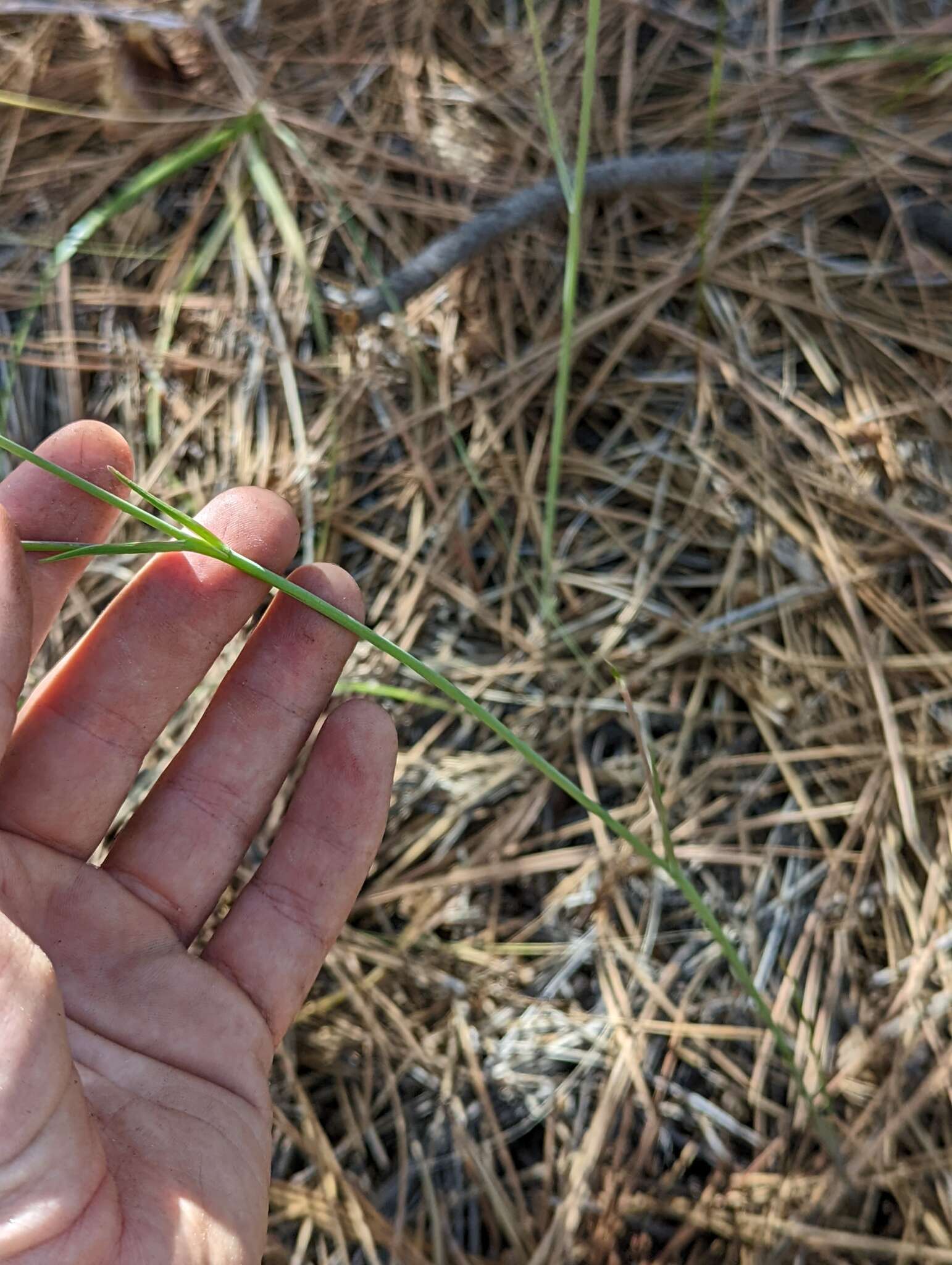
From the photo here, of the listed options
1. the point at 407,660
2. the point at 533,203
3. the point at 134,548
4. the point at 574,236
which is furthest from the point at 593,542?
the point at 134,548

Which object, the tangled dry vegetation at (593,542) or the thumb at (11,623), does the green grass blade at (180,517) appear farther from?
the tangled dry vegetation at (593,542)

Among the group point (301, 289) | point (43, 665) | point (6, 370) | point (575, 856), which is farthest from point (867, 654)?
point (6, 370)

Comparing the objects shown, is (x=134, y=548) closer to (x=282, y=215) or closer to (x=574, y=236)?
(x=574, y=236)

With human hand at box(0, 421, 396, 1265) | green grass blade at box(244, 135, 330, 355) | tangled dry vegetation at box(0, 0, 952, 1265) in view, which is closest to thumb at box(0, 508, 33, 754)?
human hand at box(0, 421, 396, 1265)

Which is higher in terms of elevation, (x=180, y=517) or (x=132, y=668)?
(x=180, y=517)

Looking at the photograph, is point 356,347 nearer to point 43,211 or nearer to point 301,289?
point 301,289
